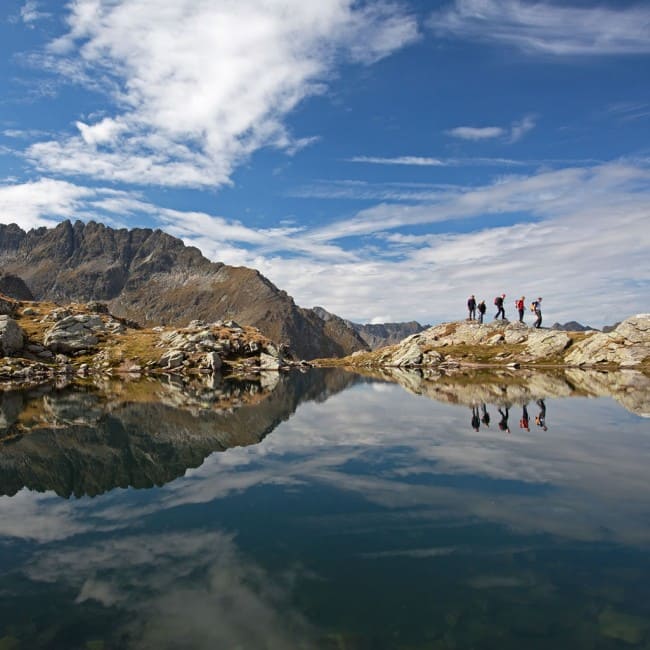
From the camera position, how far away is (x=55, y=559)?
17125 millimetres

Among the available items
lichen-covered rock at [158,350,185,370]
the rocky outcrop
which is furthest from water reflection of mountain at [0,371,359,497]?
the rocky outcrop

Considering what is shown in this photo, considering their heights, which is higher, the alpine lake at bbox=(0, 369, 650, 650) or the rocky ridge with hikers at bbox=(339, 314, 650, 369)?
the rocky ridge with hikers at bbox=(339, 314, 650, 369)

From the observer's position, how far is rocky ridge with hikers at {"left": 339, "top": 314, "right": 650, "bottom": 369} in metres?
105

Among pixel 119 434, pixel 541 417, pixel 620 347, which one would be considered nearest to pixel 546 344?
pixel 620 347

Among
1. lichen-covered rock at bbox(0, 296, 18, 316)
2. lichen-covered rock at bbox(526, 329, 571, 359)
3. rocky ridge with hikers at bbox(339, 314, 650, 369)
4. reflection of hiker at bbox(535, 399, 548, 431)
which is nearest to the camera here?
reflection of hiker at bbox(535, 399, 548, 431)

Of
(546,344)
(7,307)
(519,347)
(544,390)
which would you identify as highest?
(7,307)

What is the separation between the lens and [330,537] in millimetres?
18109

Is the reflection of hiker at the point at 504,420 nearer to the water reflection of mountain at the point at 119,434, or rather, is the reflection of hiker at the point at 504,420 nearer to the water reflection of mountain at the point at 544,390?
the water reflection of mountain at the point at 544,390

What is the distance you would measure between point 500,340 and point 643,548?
395 ft

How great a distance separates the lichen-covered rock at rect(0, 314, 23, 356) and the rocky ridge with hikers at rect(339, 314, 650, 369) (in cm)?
10268

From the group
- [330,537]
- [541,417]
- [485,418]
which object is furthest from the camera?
[485,418]

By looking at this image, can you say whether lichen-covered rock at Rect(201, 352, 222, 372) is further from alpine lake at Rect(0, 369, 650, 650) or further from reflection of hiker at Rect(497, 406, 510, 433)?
reflection of hiker at Rect(497, 406, 510, 433)

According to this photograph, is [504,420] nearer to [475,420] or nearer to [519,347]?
[475,420]

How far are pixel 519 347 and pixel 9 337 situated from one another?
134450 mm
